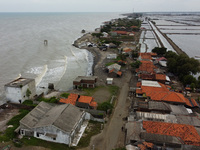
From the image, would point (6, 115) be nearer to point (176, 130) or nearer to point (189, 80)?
point (176, 130)

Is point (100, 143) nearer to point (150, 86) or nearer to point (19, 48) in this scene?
point (150, 86)

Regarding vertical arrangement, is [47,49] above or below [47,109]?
above

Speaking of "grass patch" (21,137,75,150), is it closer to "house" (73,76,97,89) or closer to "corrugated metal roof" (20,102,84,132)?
"corrugated metal roof" (20,102,84,132)

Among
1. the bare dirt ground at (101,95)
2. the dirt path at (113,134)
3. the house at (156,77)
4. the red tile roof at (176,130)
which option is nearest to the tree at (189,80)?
the house at (156,77)

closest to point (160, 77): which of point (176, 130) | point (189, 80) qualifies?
point (189, 80)

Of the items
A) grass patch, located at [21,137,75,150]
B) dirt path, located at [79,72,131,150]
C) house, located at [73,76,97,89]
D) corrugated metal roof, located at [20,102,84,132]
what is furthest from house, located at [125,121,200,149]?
house, located at [73,76,97,89]

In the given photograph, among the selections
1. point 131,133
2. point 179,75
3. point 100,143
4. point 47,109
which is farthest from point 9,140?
point 179,75

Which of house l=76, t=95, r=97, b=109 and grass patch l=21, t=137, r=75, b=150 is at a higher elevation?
house l=76, t=95, r=97, b=109
